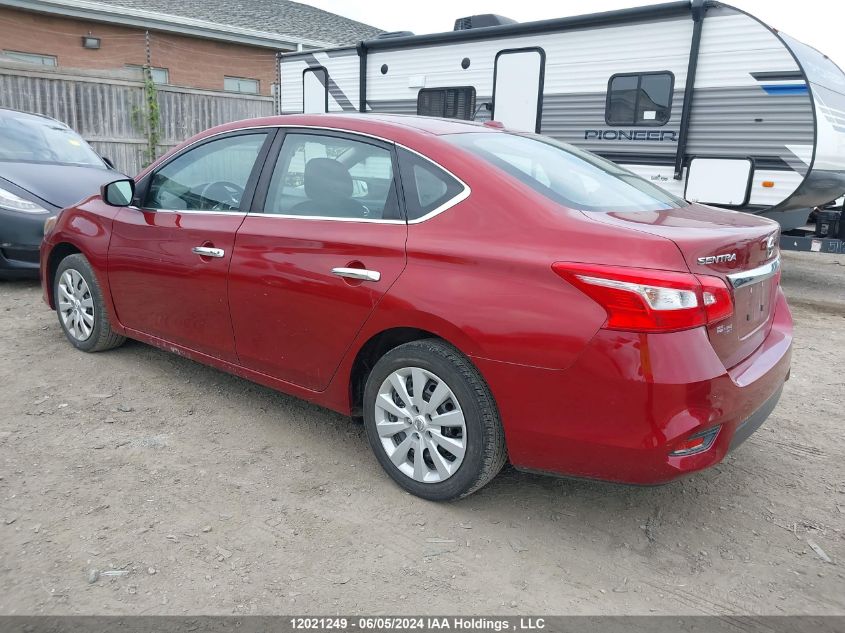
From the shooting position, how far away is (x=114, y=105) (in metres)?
12.7

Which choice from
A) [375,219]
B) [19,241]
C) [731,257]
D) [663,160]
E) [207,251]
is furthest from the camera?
[663,160]

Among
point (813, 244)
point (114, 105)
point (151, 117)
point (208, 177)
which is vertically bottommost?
point (813, 244)

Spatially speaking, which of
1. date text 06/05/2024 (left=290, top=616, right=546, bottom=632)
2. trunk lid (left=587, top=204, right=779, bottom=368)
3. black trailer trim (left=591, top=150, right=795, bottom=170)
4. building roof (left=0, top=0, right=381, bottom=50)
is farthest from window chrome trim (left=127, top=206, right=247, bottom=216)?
building roof (left=0, top=0, right=381, bottom=50)

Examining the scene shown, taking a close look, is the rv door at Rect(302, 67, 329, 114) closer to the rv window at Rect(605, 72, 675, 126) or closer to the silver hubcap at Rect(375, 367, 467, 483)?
the rv window at Rect(605, 72, 675, 126)

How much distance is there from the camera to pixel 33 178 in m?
6.83

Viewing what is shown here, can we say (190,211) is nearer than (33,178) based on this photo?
Yes

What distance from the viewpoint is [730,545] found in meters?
2.76

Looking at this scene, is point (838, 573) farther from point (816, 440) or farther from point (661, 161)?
point (661, 161)

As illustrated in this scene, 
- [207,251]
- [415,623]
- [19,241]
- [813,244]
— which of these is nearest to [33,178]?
[19,241]

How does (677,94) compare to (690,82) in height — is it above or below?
below

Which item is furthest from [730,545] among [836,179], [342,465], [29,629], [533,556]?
[836,179]

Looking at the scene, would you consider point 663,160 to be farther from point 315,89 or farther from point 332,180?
point 315,89

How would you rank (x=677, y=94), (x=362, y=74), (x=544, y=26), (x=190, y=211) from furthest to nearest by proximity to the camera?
(x=362, y=74)
(x=544, y=26)
(x=677, y=94)
(x=190, y=211)

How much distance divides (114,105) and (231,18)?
7.27 meters
